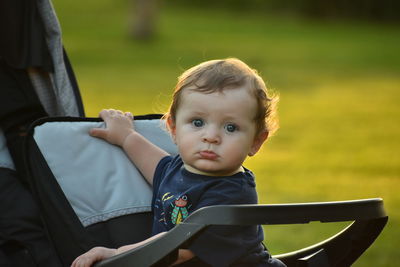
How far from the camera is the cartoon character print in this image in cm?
250

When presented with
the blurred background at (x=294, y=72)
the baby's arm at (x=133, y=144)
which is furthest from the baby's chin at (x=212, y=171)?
the blurred background at (x=294, y=72)

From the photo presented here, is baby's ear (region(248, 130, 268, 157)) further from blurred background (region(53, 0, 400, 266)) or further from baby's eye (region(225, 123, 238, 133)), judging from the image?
blurred background (region(53, 0, 400, 266))

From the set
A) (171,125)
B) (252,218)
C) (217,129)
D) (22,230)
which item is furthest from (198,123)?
(22,230)

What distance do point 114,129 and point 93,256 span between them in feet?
1.86

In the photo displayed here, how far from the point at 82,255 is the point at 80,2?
23.8 meters

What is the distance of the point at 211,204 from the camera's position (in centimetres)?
246

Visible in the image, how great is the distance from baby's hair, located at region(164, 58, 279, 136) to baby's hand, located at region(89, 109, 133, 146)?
353 mm

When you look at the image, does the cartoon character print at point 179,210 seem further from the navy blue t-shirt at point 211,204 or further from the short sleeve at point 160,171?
the short sleeve at point 160,171

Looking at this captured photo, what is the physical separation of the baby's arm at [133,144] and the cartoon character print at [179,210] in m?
0.33

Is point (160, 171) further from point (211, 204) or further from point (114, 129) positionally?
point (211, 204)

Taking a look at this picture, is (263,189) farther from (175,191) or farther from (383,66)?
(383,66)

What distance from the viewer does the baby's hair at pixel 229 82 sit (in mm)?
2467

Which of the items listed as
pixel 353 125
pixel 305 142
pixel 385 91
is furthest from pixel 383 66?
pixel 305 142

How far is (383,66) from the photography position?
1591 cm
